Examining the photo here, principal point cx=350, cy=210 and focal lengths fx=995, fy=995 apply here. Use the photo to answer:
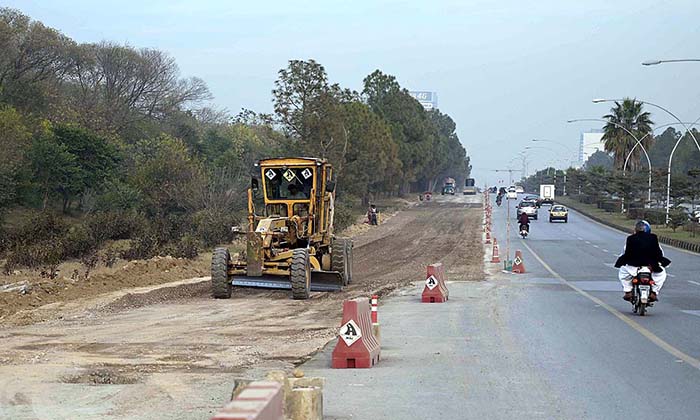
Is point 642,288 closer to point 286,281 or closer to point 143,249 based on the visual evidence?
point 286,281

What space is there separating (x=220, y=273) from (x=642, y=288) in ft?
32.1

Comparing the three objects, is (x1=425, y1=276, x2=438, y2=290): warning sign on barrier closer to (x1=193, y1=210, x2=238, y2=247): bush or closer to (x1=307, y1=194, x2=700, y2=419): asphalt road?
(x1=307, y1=194, x2=700, y2=419): asphalt road

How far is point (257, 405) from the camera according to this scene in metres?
4.49

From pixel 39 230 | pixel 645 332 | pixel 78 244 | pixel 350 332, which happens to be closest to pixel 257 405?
pixel 350 332

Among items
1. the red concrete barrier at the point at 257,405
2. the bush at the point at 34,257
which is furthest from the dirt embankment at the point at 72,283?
the red concrete barrier at the point at 257,405

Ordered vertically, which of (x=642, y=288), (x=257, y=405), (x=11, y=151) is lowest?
(x=642, y=288)

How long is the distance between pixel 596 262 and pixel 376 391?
2798 cm

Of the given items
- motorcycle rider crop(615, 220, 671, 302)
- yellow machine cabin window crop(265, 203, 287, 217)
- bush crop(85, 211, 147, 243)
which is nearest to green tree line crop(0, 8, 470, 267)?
bush crop(85, 211, 147, 243)

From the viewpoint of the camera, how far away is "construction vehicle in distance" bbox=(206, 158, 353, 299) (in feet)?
75.4

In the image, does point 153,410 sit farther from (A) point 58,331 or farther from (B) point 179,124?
(B) point 179,124

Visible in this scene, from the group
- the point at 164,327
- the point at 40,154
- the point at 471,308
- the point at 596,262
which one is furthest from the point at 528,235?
the point at 164,327

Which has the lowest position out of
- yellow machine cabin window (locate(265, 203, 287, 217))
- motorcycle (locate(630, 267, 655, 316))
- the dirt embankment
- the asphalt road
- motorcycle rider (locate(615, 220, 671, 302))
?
the dirt embankment

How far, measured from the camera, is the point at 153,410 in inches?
380

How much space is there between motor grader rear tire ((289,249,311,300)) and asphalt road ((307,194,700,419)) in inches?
76.9
